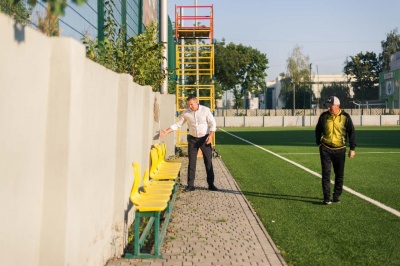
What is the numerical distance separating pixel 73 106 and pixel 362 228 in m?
5.24

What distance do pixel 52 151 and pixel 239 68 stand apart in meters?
83.6

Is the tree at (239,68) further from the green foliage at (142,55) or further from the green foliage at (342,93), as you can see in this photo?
the green foliage at (142,55)

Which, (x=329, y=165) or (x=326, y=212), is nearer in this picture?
(x=326, y=212)

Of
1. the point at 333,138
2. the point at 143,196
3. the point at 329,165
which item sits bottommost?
the point at 143,196

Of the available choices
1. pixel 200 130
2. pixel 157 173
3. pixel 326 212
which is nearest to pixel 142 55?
pixel 200 130

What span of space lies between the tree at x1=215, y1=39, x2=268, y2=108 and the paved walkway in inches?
2955

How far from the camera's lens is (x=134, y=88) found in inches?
306

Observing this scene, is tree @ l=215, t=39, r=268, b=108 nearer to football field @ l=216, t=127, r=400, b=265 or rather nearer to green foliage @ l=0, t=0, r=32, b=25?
football field @ l=216, t=127, r=400, b=265

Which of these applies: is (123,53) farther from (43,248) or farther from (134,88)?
(43,248)

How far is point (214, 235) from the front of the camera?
24.9ft

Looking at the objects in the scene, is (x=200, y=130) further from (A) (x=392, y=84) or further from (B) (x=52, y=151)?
(A) (x=392, y=84)

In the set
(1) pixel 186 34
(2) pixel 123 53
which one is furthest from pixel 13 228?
(1) pixel 186 34

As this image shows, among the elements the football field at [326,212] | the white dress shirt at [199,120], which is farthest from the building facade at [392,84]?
the white dress shirt at [199,120]

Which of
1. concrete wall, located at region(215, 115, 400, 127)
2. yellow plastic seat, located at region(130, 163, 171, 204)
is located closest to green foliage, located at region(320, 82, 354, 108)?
concrete wall, located at region(215, 115, 400, 127)
